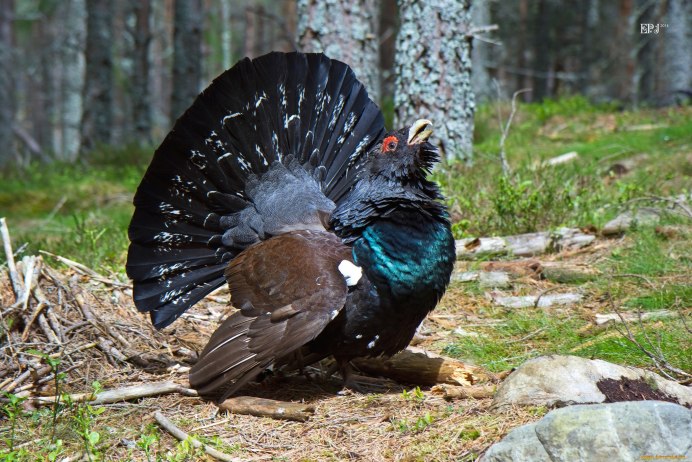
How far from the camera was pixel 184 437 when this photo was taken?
3090 millimetres

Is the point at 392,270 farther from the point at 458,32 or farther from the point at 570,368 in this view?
the point at 458,32

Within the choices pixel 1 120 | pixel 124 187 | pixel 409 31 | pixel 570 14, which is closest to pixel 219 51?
pixel 570 14

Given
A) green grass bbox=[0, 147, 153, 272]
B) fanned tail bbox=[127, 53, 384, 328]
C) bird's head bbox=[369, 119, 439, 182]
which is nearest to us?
bird's head bbox=[369, 119, 439, 182]

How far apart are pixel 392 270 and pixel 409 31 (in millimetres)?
3469

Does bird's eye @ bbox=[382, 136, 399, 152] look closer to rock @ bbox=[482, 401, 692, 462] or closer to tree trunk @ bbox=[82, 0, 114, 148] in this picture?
rock @ bbox=[482, 401, 692, 462]

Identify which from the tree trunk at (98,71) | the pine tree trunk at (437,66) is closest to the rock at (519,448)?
the pine tree trunk at (437,66)

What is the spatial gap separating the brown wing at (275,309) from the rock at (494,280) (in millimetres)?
1421

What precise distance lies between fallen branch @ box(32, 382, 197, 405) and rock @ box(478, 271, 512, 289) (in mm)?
2091

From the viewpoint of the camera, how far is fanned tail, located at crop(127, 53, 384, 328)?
4145mm

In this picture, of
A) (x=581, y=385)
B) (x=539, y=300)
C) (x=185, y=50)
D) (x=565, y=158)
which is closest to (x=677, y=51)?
(x=565, y=158)

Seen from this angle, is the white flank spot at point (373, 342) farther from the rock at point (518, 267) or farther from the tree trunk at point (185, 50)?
the tree trunk at point (185, 50)

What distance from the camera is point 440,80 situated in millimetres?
6250

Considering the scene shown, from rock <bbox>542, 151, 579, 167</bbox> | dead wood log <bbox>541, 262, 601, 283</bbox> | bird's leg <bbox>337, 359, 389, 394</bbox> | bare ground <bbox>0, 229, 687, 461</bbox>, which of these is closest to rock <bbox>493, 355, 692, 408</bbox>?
bare ground <bbox>0, 229, 687, 461</bbox>

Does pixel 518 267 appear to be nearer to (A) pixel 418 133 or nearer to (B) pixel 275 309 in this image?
(A) pixel 418 133
